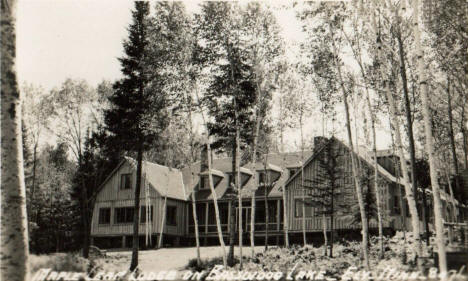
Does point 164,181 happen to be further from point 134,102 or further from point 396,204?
point 396,204

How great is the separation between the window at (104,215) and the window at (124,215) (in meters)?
0.91

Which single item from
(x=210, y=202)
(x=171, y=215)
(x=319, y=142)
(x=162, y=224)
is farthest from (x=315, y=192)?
(x=171, y=215)

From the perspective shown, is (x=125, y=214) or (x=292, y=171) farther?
(x=125, y=214)

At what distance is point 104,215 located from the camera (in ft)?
127

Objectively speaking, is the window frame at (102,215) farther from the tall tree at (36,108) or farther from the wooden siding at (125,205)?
the tall tree at (36,108)

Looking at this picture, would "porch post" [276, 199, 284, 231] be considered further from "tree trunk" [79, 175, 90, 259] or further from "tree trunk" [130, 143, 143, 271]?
"tree trunk" [130, 143, 143, 271]

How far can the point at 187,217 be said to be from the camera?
38.0 metres

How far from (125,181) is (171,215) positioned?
15.6ft

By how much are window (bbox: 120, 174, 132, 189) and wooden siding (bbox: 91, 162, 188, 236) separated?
0.82 feet

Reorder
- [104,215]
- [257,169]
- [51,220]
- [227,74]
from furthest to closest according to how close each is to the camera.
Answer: [51,220]
[104,215]
[257,169]
[227,74]

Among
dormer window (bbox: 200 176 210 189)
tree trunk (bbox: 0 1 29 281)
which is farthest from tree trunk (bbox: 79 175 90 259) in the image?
tree trunk (bbox: 0 1 29 281)

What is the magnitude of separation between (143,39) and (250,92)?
21.1 ft

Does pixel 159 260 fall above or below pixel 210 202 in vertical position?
below

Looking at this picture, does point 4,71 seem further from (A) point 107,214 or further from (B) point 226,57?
(A) point 107,214
